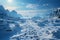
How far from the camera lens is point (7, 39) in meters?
6.55

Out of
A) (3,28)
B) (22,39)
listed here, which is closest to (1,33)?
(3,28)

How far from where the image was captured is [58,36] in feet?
19.4

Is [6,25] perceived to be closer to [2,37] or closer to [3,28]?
[3,28]

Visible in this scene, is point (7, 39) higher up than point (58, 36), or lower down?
higher up

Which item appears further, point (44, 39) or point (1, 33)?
point (1, 33)

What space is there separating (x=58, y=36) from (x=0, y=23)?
11.9 ft

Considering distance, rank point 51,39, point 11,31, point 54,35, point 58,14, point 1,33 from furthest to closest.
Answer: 1. point 58,14
2. point 11,31
3. point 1,33
4. point 54,35
5. point 51,39

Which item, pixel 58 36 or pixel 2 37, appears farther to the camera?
pixel 2 37

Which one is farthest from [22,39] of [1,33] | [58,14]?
[58,14]

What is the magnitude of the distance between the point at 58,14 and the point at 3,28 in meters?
3.73

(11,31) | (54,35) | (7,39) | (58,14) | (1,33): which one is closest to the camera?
(54,35)

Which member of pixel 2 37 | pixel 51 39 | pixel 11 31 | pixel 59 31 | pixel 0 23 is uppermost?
pixel 0 23

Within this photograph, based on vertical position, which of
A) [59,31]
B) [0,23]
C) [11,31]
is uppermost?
[0,23]

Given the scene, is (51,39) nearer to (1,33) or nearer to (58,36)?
(58,36)
